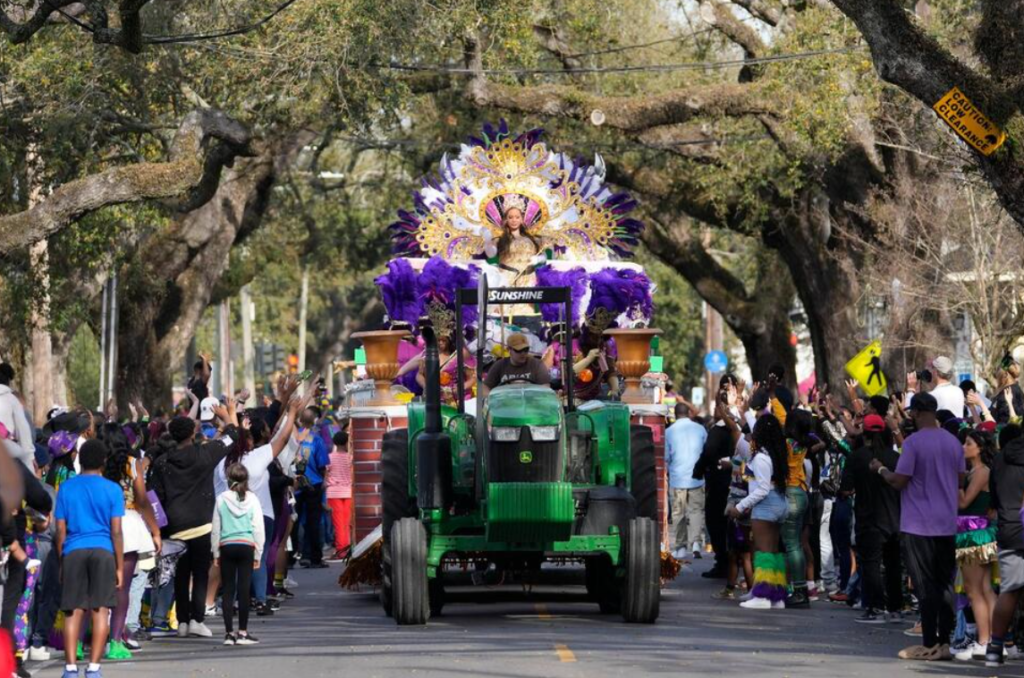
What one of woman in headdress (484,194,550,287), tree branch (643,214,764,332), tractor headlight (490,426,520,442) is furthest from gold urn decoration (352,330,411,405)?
tree branch (643,214,764,332)

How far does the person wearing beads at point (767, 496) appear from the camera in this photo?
1895 centimetres

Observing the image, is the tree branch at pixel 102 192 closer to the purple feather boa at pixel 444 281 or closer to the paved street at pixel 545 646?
the purple feather boa at pixel 444 281

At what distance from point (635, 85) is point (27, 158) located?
1344 centimetres

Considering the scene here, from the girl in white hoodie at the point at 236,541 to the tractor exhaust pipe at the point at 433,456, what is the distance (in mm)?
1365

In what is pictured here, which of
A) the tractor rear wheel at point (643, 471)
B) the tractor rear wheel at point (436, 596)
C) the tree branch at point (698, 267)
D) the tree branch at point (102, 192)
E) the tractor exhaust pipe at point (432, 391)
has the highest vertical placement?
the tree branch at point (698, 267)

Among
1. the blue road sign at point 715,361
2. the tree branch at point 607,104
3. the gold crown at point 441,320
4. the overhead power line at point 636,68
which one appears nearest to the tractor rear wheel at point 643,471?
the gold crown at point 441,320

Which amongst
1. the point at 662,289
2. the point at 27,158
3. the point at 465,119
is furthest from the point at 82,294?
the point at 662,289

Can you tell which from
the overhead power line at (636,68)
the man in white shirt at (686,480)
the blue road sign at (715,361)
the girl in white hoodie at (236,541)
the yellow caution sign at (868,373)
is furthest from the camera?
the blue road sign at (715,361)

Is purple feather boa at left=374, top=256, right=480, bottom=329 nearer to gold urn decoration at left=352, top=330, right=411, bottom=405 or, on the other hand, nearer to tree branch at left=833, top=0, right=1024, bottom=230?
gold urn decoration at left=352, top=330, right=411, bottom=405

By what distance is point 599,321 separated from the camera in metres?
20.0

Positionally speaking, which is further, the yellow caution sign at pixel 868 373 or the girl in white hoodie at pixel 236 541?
the yellow caution sign at pixel 868 373

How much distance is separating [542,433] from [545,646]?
1.73 m

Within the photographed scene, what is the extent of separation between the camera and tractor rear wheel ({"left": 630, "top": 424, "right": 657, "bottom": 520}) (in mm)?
18125

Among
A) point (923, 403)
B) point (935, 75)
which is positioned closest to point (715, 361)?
point (935, 75)
